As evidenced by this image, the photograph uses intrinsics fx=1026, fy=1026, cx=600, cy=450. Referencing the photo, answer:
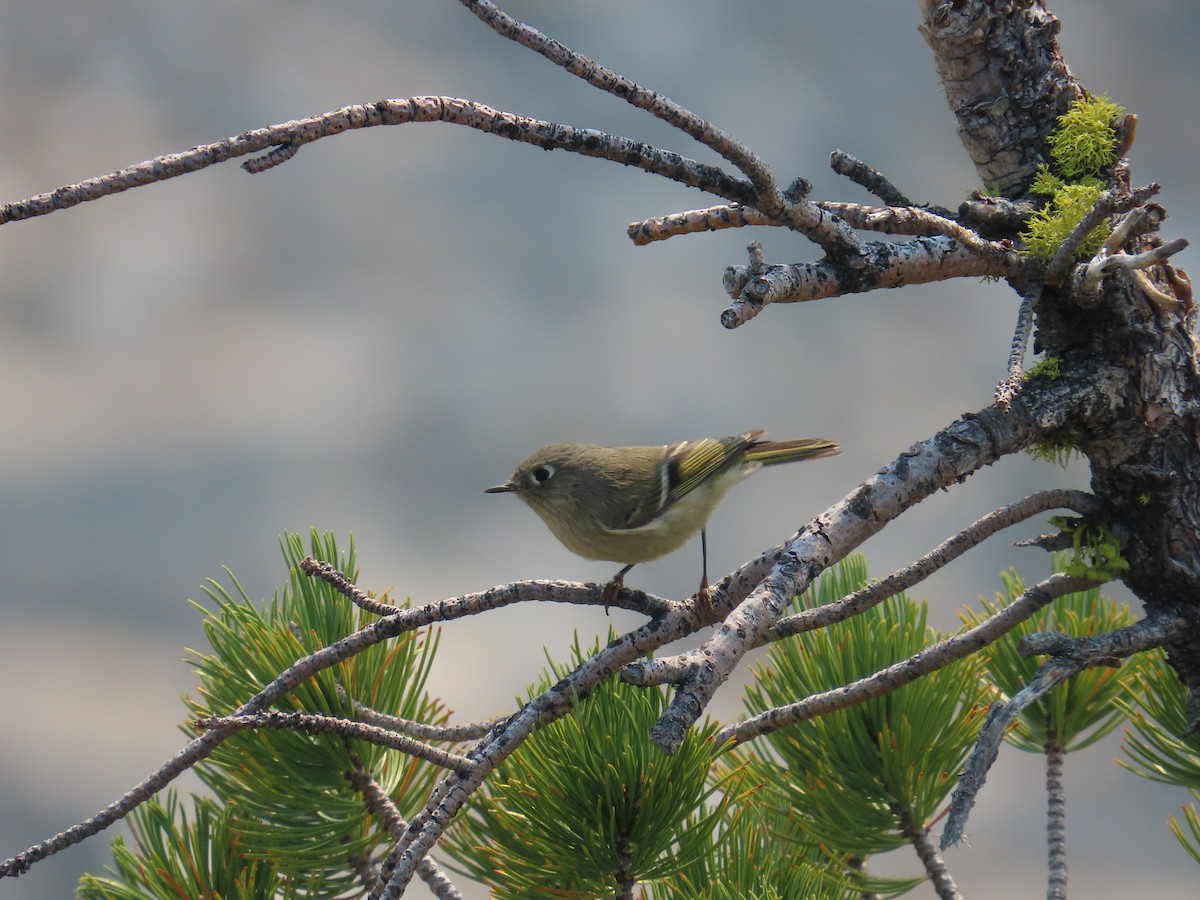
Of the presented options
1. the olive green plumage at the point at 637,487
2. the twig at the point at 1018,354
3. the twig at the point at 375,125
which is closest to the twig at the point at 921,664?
the twig at the point at 1018,354

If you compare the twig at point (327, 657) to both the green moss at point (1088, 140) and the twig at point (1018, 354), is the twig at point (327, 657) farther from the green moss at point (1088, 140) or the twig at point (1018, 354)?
the green moss at point (1088, 140)

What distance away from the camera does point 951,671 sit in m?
0.62

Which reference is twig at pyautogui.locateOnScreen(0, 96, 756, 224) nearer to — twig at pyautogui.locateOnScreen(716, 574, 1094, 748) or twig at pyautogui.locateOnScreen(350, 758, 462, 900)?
twig at pyautogui.locateOnScreen(716, 574, 1094, 748)

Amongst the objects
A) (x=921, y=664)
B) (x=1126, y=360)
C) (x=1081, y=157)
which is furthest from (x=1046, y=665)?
(x=1081, y=157)

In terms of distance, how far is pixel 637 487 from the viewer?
111 centimetres

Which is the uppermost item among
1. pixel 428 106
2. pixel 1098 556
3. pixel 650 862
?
pixel 428 106

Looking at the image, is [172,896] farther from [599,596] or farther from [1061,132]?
[1061,132]

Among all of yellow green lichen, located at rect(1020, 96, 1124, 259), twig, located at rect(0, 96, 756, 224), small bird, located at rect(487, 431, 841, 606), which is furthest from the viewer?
small bird, located at rect(487, 431, 841, 606)

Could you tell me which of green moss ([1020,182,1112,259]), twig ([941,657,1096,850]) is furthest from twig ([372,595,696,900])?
green moss ([1020,182,1112,259])

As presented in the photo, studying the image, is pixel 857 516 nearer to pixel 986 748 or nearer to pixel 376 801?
pixel 986 748

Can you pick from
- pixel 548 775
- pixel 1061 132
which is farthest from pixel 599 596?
pixel 1061 132

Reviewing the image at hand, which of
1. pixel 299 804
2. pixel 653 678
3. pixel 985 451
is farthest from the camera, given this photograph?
pixel 299 804

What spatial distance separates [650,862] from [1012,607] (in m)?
0.21

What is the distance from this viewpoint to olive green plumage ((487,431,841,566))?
1037 millimetres
